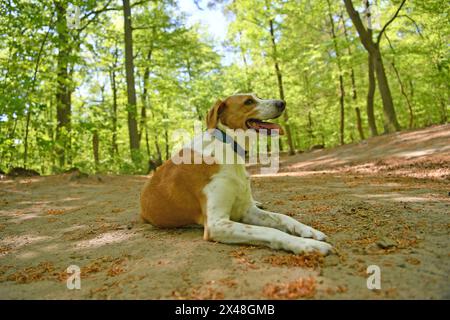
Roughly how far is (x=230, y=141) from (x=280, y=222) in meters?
0.95

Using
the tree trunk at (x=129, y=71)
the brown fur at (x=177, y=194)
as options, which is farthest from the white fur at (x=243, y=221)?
the tree trunk at (x=129, y=71)

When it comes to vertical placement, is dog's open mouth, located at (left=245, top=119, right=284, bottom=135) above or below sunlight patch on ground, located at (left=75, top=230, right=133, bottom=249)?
above

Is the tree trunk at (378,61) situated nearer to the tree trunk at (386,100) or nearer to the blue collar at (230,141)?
the tree trunk at (386,100)

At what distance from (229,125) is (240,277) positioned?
188 cm

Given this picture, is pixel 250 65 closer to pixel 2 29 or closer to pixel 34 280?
pixel 2 29

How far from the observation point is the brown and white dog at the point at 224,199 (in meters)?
2.89

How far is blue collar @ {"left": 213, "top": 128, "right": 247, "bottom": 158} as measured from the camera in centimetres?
351

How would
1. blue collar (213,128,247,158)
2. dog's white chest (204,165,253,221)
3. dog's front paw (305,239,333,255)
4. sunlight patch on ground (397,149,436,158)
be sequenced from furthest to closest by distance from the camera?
sunlight patch on ground (397,149,436,158) < blue collar (213,128,247,158) < dog's white chest (204,165,253,221) < dog's front paw (305,239,333,255)

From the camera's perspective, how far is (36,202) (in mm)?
6789

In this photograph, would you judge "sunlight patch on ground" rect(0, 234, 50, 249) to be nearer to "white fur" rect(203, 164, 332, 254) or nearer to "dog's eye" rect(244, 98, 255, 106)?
"white fur" rect(203, 164, 332, 254)

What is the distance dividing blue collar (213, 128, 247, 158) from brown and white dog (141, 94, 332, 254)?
0.18 feet

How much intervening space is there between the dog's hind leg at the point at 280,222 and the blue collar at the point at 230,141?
58 centimetres

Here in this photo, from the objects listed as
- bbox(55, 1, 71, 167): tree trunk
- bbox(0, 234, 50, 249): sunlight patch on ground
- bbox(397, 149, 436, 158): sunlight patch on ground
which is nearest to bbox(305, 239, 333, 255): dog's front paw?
bbox(0, 234, 50, 249): sunlight patch on ground
